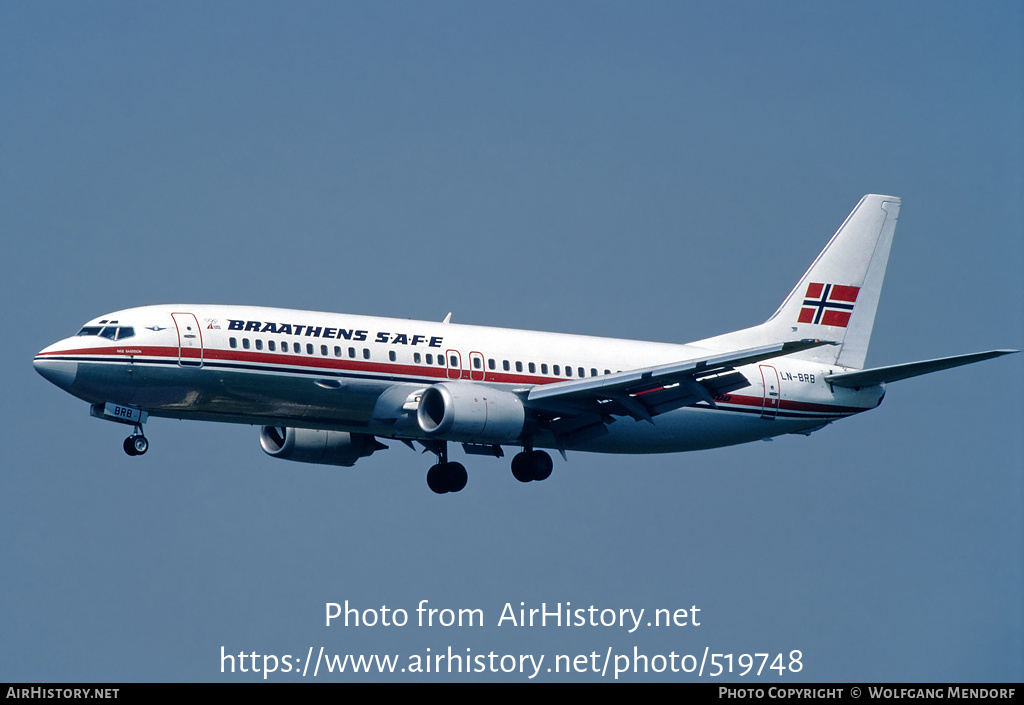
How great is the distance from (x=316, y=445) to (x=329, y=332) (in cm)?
757

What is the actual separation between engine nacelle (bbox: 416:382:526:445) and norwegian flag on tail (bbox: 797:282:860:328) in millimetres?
14337

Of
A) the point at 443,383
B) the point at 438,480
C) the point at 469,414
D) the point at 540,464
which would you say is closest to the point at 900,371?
the point at 540,464

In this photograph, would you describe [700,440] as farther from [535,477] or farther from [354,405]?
[354,405]

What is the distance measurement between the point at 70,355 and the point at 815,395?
80.2 feet

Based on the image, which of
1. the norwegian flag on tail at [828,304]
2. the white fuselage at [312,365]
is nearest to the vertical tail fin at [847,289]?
the norwegian flag on tail at [828,304]

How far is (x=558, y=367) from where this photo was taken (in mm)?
46344

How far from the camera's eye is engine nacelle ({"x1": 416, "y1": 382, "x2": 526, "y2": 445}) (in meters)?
42.0

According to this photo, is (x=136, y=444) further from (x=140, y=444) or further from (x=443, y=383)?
(x=443, y=383)

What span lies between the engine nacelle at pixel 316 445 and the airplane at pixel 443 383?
0.16 feet

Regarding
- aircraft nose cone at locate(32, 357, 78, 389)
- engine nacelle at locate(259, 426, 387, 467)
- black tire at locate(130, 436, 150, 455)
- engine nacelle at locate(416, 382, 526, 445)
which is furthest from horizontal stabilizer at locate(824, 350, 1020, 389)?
aircraft nose cone at locate(32, 357, 78, 389)

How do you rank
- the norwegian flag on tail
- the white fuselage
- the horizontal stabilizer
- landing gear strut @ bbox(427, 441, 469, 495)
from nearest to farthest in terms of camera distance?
the horizontal stabilizer < the white fuselage < landing gear strut @ bbox(427, 441, 469, 495) < the norwegian flag on tail

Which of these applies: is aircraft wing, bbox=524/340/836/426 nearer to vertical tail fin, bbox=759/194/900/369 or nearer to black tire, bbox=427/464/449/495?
black tire, bbox=427/464/449/495

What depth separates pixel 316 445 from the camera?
4916 cm
